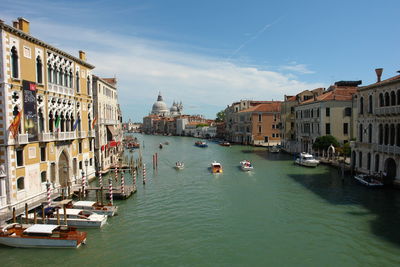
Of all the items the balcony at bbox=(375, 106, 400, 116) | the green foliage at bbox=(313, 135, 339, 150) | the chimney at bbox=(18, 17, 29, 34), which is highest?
the chimney at bbox=(18, 17, 29, 34)

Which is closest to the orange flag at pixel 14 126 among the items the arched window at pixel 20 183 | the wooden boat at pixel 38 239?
the arched window at pixel 20 183

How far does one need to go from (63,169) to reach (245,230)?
12.8 m

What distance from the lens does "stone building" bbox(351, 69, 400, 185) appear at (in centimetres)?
2064

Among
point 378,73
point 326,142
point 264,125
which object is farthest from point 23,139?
point 264,125

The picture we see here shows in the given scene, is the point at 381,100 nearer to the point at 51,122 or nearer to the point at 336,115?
the point at 336,115

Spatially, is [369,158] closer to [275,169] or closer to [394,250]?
[275,169]

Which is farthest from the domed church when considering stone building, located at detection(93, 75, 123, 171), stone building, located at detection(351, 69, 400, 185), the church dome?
stone building, located at detection(351, 69, 400, 185)

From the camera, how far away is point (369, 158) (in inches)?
957

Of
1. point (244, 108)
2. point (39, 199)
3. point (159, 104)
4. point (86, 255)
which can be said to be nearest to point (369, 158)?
point (86, 255)

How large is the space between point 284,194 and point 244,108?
54.1m

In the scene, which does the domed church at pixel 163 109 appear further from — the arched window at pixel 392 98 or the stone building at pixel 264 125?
the arched window at pixel 392 98

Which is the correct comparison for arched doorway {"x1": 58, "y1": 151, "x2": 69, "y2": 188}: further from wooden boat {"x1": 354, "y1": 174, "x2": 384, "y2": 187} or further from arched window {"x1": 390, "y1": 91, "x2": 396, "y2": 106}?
arched window {"x1": 390, "y1": 91, "x2": 396, "y2": 106}

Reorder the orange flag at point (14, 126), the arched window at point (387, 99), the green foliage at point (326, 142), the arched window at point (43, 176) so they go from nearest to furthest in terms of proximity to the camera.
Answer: the orange flag at point (14, 126) < the arched window at point (43, 176) < the arched window at point (387, 99) < the green foliage at point (326, 142)

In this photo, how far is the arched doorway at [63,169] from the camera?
2075 centimetres
